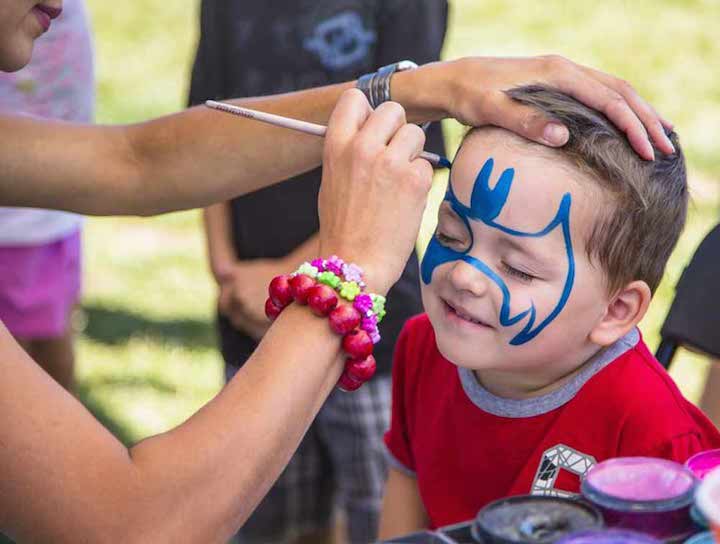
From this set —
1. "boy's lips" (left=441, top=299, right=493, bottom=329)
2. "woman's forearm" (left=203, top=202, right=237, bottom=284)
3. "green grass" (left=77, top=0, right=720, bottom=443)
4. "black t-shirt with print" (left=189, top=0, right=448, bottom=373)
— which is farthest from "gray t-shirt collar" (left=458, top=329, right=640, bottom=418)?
"woman's forearm" (left=203, top=202, right=237, bottom=284)

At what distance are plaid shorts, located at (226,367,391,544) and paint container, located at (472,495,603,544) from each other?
1374 mm

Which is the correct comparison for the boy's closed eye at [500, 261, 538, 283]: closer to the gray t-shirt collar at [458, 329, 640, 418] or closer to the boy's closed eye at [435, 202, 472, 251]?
the boy's closed eye at [435, 202, 472, 251]

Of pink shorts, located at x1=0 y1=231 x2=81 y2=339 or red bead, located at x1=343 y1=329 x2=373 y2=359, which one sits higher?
red bead, located at x1=343 y1=329 x2=373 y2=359

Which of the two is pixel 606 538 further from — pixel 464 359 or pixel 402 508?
pixel 402 508

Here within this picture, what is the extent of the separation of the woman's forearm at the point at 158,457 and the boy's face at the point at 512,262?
0.27 metres

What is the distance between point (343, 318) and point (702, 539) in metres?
0.48

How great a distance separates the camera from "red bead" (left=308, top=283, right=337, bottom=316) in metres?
1.50

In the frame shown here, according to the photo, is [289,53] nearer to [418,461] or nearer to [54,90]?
[54,90]

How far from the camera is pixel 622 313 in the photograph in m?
1.76

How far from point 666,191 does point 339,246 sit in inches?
18.8

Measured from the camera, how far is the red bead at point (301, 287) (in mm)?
1519

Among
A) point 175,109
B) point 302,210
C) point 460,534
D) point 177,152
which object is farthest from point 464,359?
point 175,109

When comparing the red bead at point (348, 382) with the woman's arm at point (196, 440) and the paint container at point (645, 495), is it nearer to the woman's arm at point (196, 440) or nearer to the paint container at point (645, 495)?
the woman's arm at point (196, 440)

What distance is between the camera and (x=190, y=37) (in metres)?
7.18
